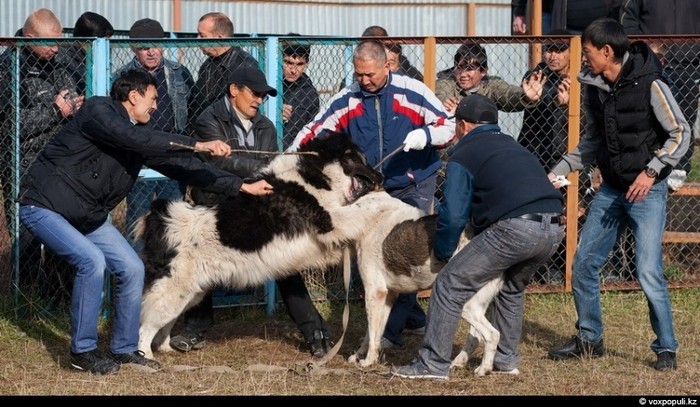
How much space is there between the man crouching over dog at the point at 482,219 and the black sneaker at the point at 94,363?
1847 mm

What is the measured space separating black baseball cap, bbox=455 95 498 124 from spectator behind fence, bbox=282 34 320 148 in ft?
8.82

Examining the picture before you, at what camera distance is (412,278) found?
281 inches

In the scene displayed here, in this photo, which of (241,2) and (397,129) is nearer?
(397,129)

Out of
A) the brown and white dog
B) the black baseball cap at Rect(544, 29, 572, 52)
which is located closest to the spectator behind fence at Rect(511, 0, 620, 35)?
the black baseball cap at Rect(544, 29, 572, 52)

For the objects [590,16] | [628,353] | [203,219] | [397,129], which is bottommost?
[628,353]

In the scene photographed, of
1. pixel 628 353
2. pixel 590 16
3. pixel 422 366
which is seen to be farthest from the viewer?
pixel 590 16

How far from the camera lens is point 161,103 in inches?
345

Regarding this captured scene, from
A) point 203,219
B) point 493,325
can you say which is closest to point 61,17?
point 203,219

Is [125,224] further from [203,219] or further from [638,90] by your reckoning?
[638,90]

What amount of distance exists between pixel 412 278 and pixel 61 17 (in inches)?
406

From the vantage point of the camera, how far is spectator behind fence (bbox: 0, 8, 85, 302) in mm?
8531

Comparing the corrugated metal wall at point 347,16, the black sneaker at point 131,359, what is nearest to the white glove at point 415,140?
the black sneaker at point 131,359

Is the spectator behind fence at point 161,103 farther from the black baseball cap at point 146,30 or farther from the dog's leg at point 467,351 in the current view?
the dog's leg at point 467,351

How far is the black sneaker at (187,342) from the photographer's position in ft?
25.6
